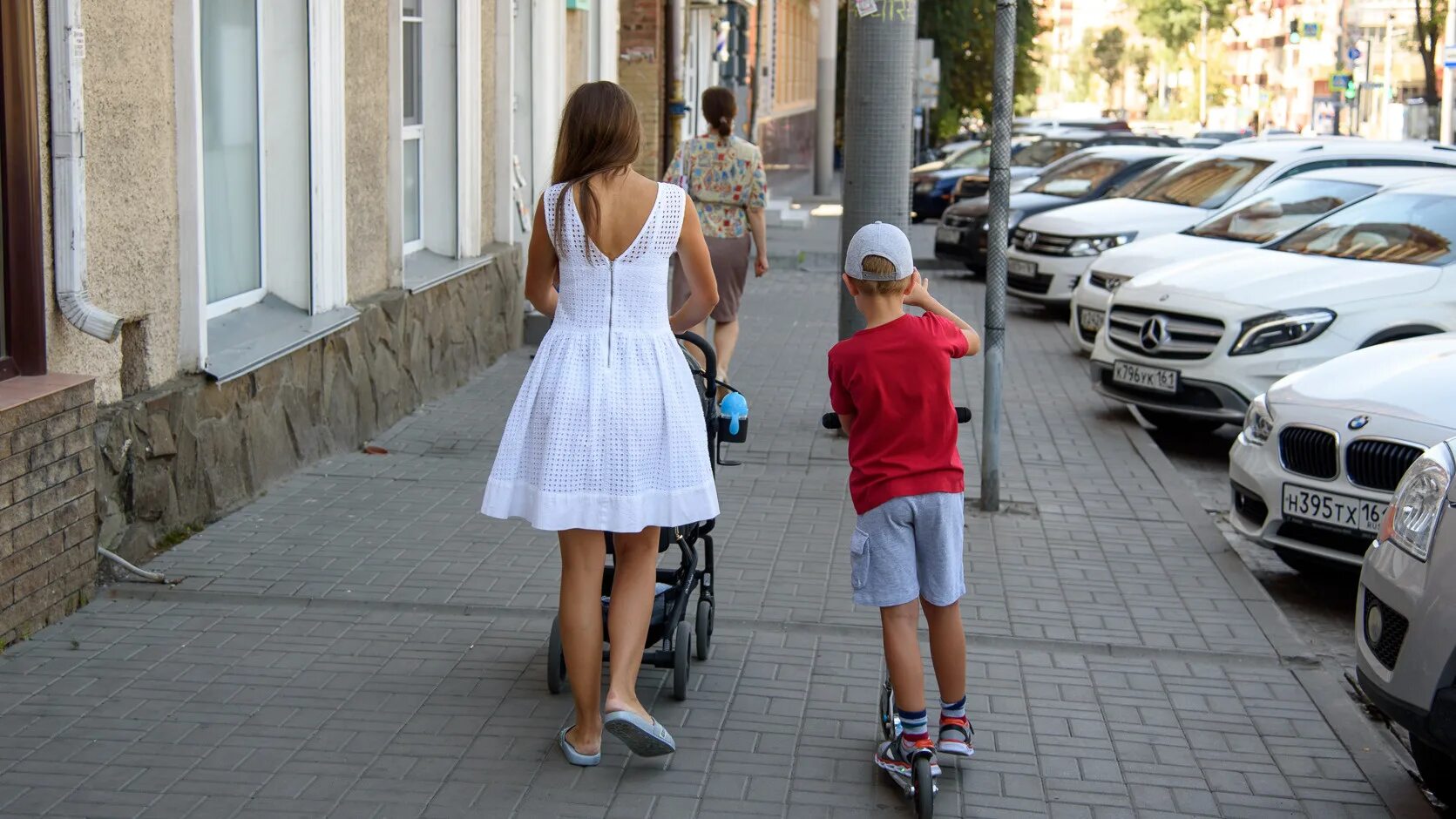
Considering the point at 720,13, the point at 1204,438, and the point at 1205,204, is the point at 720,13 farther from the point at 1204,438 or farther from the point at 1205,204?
the point at 1204,438

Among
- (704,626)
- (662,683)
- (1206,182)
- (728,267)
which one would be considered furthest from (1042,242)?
(662,683)

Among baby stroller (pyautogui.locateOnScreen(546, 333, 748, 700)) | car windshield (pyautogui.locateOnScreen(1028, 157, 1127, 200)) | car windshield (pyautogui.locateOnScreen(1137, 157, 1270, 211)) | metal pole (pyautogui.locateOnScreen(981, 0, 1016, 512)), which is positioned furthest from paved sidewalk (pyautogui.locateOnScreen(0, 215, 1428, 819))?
car windshield (pyautogui.locateOnScreen(1028, 157, 1127, 200))

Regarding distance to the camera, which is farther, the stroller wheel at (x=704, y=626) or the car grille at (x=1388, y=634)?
the stroller wheel at (x=704, y=626)

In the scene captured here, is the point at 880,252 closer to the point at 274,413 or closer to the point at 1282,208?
the point at 274,413

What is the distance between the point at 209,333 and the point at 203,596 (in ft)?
5.94

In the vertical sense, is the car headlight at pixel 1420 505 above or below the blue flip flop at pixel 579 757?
above

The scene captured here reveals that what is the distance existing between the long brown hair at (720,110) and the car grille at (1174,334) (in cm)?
273

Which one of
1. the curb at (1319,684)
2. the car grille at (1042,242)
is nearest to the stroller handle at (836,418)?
the curb at (1319,684)

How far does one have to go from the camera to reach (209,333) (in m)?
7.70

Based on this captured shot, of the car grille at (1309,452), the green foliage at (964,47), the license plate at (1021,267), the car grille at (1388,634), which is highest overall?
the green foliage at (964,47)

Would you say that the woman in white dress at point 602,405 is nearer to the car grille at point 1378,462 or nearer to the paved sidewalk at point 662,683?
the paved sidewalk at point 662,683

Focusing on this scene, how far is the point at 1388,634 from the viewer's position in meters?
4.71

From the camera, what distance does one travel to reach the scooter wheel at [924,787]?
14.4 ft

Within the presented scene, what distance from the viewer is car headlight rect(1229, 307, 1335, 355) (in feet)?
31.8
